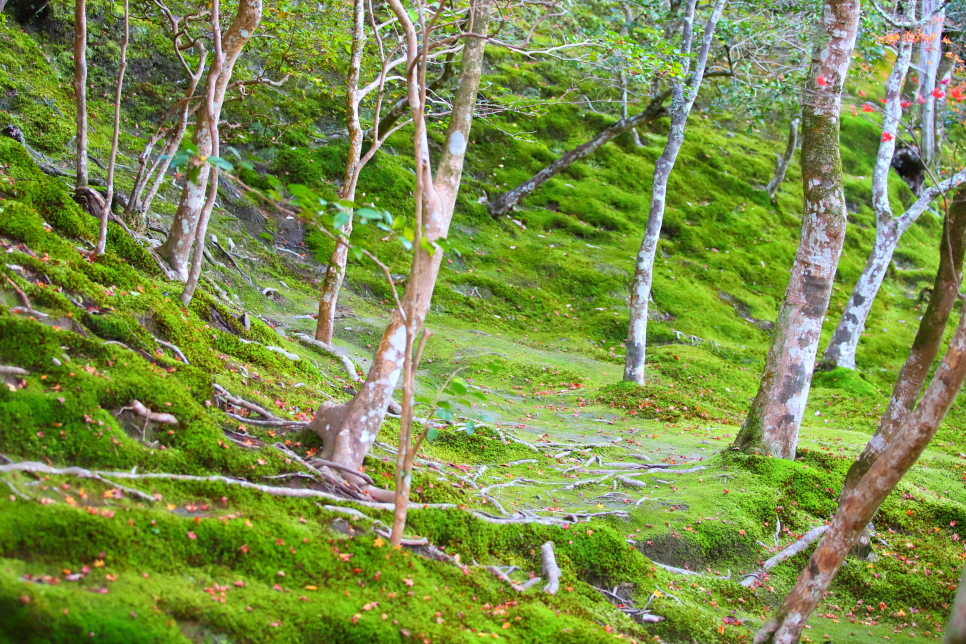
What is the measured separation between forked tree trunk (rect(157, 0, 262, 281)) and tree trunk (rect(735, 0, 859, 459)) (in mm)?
→ 5394

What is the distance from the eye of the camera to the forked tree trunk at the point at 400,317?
14.7ft

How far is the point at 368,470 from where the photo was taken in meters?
5.00

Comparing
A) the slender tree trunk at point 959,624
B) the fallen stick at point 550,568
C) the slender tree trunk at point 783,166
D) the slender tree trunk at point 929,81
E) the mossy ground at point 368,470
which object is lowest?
the fallen stick at point 550,568

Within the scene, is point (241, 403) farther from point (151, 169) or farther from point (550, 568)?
point (151, 169)

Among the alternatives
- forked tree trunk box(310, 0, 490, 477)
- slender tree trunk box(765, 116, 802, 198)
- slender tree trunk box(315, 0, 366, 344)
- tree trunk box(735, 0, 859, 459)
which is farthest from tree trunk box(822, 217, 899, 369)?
forked tree trunk box(310, 0, 490, 477)

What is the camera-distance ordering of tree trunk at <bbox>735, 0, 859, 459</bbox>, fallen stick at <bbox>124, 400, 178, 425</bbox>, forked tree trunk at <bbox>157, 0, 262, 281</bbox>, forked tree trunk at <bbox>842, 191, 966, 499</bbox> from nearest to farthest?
fallen stick at <bbox>124, 400, 178, 425</bbox> → forked tree trunk at <bbox>842, 191, 966, 499</bbox> → forked tree trunk at <bbox>157, 0, 262, 281</bbox> → tree trunk at <bbox>735, 0, 859, 459</bbox>

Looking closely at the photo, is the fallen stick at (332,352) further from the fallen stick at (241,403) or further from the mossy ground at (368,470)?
the fallen stick at (241,403)

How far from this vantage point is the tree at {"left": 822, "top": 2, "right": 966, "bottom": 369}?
1372 centimetres

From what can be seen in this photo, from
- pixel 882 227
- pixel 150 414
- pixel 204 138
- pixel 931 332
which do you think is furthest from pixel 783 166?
pixel 150 414

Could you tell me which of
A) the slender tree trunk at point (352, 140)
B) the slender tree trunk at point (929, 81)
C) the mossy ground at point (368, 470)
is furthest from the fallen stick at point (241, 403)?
the slender tree trunk at point (929, 81)

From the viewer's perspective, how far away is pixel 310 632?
314cm

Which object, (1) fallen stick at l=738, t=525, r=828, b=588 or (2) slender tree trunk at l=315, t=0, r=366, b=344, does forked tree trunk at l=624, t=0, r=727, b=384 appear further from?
(1) fallen stick at l=738, t=525, r=828, b=588

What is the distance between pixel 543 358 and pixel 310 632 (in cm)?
1061

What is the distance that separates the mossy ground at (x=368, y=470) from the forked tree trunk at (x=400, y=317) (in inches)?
12.1
